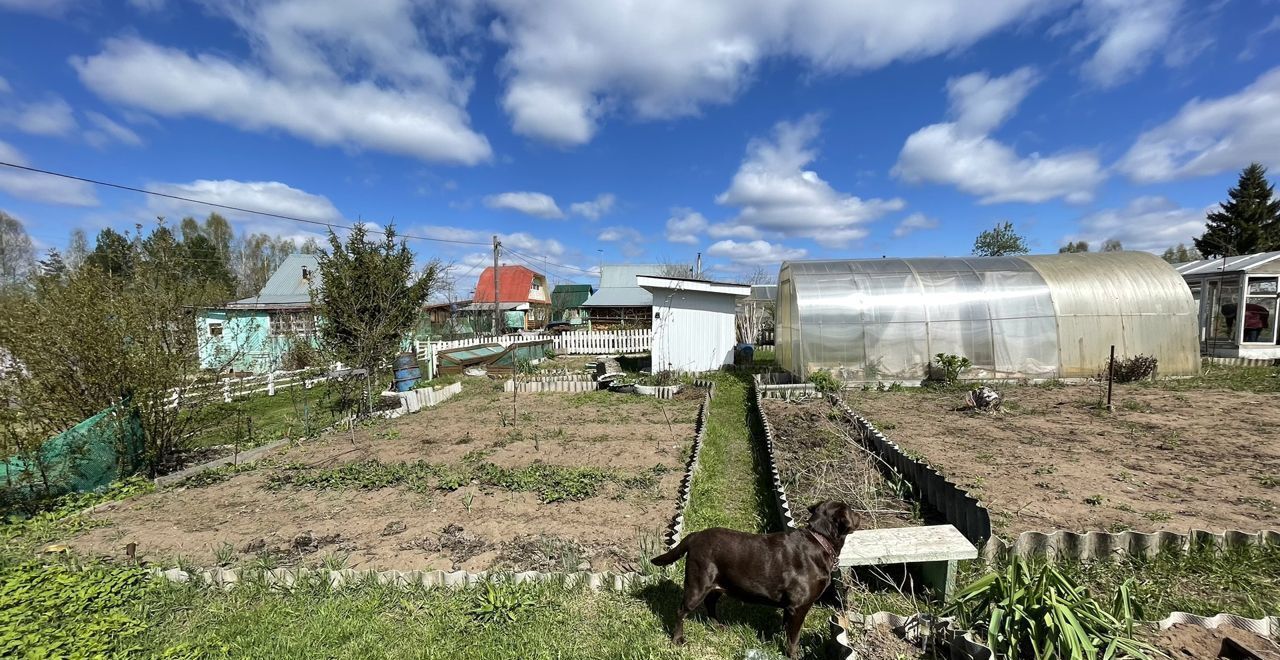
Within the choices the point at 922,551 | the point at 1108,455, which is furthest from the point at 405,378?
the point at 1108,455

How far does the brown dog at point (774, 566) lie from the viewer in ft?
9.39

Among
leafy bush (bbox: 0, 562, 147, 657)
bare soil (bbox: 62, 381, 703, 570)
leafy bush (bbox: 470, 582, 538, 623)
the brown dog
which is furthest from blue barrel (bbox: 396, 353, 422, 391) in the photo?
the brown dog

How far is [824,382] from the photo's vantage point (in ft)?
36.5

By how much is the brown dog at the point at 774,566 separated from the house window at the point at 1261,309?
20779 mm

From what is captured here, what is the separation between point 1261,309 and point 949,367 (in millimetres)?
11630

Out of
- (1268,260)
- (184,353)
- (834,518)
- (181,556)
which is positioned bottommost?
(181,556)

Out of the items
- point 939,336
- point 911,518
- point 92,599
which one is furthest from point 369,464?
point 939,336

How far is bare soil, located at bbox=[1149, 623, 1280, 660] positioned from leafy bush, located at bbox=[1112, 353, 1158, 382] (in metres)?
12.3

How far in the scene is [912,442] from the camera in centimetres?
734

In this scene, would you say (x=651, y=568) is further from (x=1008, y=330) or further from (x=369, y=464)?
(x=1008, y=330)

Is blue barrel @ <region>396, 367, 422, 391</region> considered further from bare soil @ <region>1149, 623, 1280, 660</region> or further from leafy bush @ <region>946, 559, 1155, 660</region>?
bare soil @ <region>1149, 623, 1280, 660</region>

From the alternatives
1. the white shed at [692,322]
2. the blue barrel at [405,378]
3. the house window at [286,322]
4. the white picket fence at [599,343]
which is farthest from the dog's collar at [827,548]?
the house window at [286,322]

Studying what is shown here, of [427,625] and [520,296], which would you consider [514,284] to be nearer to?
[520,296]

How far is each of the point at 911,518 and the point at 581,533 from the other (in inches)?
129
